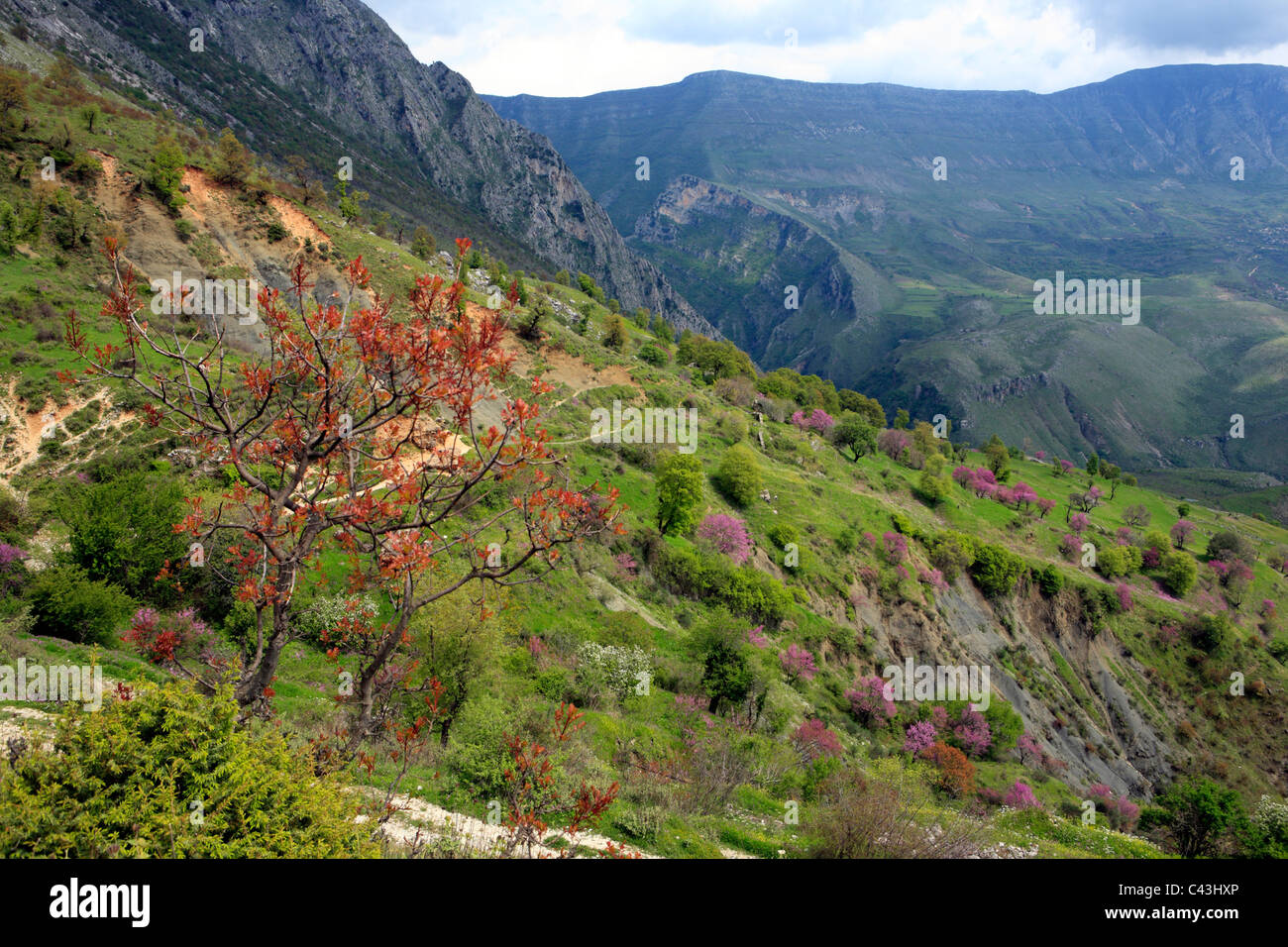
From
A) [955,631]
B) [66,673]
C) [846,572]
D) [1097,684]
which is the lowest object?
[1097,684]

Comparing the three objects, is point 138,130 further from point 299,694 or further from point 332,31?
point 332,31

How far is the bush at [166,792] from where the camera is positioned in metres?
4.57

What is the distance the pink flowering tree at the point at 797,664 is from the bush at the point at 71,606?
2728cm

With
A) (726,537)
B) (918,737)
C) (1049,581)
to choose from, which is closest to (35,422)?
(726,537)

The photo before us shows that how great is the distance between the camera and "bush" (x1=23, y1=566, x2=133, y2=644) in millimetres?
15953

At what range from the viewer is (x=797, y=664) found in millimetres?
33344

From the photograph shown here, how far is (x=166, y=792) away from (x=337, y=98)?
659 ft

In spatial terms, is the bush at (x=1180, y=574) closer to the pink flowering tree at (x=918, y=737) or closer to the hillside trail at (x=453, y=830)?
the pink flowering tree at (x=918, y=737)

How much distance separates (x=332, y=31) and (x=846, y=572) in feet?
653

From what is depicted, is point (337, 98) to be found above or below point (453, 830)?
above

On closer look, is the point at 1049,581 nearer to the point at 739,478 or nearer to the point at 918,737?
the point at 918,737

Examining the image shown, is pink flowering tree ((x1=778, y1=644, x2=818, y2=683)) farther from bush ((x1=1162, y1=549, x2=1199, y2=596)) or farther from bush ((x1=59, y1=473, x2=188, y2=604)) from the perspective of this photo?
bush ((x1=1162, y1=549, x2=1199, y2=596))

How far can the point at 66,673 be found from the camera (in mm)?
12789
